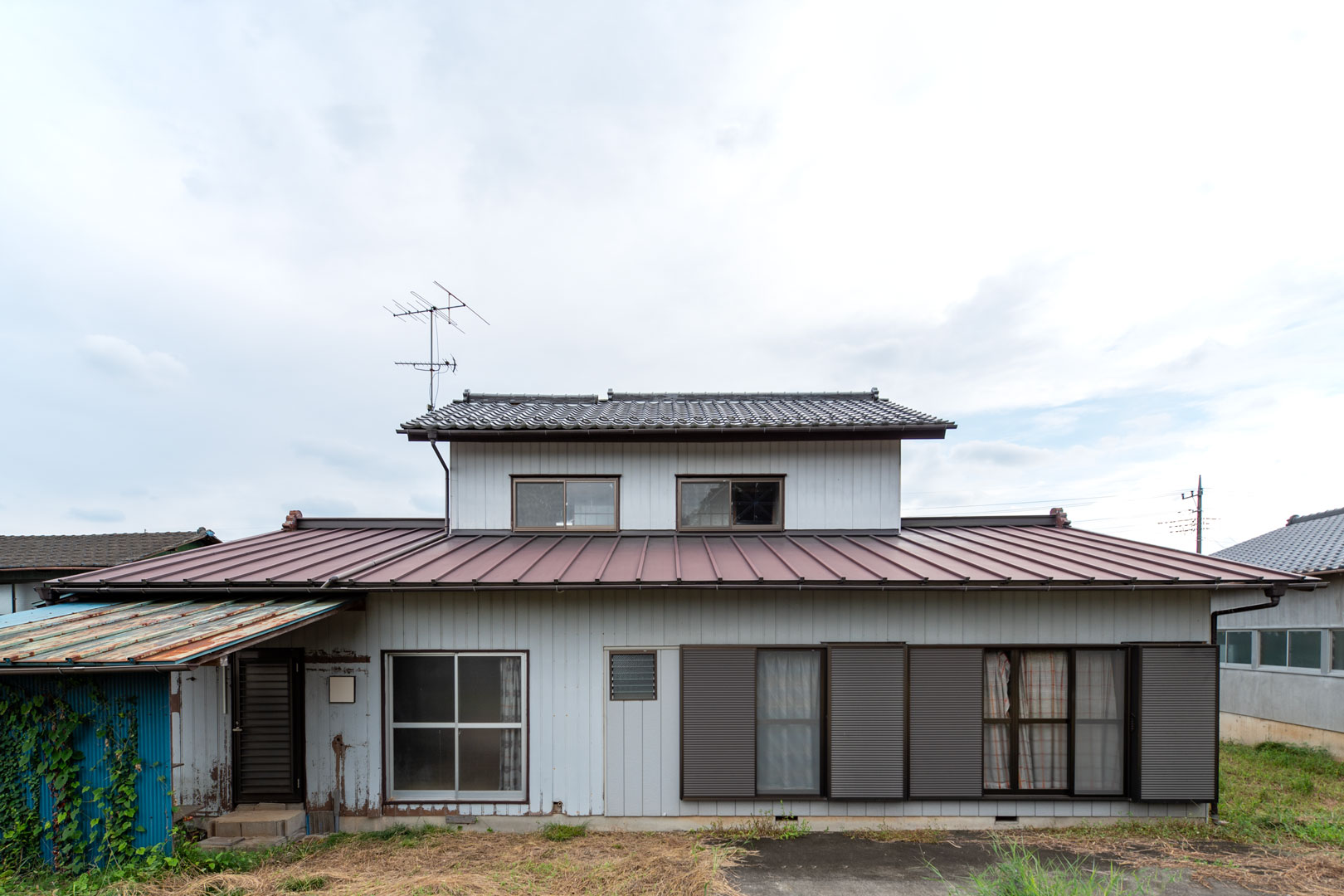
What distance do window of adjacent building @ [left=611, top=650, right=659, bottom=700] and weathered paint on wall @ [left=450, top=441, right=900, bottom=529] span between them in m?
2.33

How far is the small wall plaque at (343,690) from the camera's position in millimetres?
6867

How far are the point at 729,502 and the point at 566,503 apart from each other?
7.97 feet

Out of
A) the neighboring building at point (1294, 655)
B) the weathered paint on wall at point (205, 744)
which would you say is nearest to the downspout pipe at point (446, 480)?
the weathered paint on wall at point (205, 744)

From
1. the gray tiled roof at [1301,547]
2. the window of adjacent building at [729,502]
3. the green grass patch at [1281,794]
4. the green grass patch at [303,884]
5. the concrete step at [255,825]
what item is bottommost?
the green grass patch at [1281,794]

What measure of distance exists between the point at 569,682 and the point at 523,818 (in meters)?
1.59

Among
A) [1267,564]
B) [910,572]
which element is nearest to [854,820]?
[910,572]

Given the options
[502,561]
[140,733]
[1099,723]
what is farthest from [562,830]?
[1099,723]

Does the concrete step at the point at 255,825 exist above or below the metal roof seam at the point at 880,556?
below

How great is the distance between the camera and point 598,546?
7977 millimetres

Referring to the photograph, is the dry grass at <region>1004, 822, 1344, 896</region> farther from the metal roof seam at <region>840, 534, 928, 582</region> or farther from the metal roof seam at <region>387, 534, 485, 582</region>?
the metal roof seam at <region>387, 534, 485, 582</region>

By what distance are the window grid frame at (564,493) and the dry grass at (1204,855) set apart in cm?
609

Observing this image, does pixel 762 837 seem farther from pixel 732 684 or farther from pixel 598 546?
pixel 598 546

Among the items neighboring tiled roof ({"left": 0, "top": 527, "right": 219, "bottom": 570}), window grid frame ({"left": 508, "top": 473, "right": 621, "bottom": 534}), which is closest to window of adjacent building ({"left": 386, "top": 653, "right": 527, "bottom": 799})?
window grid frame ({"left": 508, "top": 473, "right": 621, "bottom": 534})

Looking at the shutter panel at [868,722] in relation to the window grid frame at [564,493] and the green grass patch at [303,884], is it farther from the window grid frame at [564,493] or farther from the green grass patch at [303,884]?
the green grass patch at [303,884]
